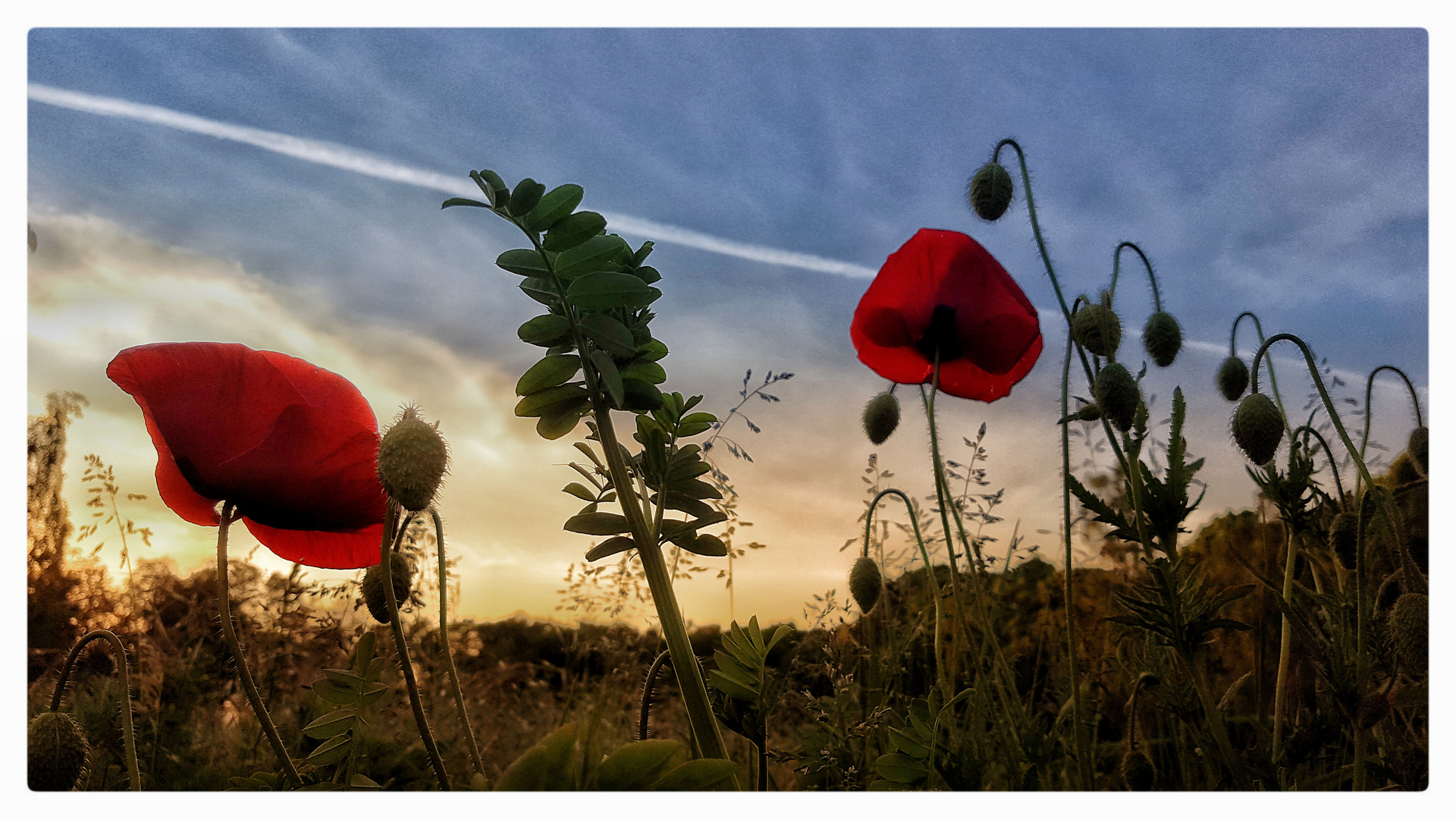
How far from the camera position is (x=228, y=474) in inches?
37.9

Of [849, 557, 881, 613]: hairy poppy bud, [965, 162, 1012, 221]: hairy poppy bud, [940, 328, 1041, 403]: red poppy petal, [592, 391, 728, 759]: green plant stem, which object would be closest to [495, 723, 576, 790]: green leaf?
[592, 391, 728, 759]: green plant stem

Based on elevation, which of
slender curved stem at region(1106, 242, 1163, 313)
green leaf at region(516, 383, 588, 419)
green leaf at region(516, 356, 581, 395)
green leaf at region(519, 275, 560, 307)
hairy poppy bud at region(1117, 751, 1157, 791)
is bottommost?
hairy poppy bud at region(1117, 751, 1157, 791)

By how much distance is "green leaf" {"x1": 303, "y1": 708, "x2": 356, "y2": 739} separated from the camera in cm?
100

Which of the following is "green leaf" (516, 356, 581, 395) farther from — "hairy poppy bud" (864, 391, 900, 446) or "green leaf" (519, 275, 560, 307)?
"hairy poppy bud" (864, 391, 900, 446)

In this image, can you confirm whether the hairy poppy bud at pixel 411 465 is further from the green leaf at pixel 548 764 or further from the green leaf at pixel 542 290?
the green leaf at pixel 548 764

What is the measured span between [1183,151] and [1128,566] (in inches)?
24.1

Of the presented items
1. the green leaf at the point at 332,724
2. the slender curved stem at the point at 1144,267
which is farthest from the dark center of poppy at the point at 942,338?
the green leaf at the point at 332,724

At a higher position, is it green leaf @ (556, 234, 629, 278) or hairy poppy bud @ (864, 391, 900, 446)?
green leaf @ (556, 234, 629, 278)

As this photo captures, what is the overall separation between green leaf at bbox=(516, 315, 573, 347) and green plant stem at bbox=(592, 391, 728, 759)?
93 mm

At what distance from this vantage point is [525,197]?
988 millimetres

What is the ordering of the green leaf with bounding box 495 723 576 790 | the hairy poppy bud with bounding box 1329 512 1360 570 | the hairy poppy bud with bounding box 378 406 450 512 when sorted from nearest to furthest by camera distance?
the green leaf with bounding box 495 723 576 790 < the hairy poppy bud with bounding box 378 406 450 512 < the hairy poppy bud with bounding box 1329 512 1360 570

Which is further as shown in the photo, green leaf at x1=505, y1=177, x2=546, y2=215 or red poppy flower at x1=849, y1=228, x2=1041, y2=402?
red poppy flower at x1=849, y1=228, x2=1041, y2=402

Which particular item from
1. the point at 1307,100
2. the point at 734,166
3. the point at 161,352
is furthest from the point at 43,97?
the point at 1307,100

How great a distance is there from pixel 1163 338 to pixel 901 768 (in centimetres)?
66
